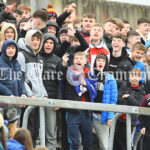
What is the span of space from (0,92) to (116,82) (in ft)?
7.95

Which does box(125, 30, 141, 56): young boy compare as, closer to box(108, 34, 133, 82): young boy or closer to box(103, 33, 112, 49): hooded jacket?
box(103, 33, 112, 49): hooded jacket

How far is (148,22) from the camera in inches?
597

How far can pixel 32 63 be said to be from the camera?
11.0 m

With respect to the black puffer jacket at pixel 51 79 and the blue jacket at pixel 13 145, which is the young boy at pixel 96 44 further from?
the blue jacket at pixel 13 145

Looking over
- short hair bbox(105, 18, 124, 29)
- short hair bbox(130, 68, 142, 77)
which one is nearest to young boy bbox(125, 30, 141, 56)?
short hair bbox(105, 18, 124, 29)

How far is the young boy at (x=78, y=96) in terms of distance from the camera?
10.6 m

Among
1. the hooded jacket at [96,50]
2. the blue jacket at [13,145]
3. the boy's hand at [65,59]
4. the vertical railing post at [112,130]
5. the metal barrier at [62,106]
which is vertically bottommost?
the vertical railing post at [112,130]

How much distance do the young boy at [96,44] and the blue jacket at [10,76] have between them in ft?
6.88

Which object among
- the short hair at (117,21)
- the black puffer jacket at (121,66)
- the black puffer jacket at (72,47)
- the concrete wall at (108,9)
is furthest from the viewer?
the concrete wall at (108,9)

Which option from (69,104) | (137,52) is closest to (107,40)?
(137,52)

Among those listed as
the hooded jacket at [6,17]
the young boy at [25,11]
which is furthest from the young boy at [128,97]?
the young boy at [25,11]

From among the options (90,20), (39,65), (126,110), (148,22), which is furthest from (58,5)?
(126,110)

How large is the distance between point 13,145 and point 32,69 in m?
3.68

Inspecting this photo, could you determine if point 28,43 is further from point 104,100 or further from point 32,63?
point 104,100
